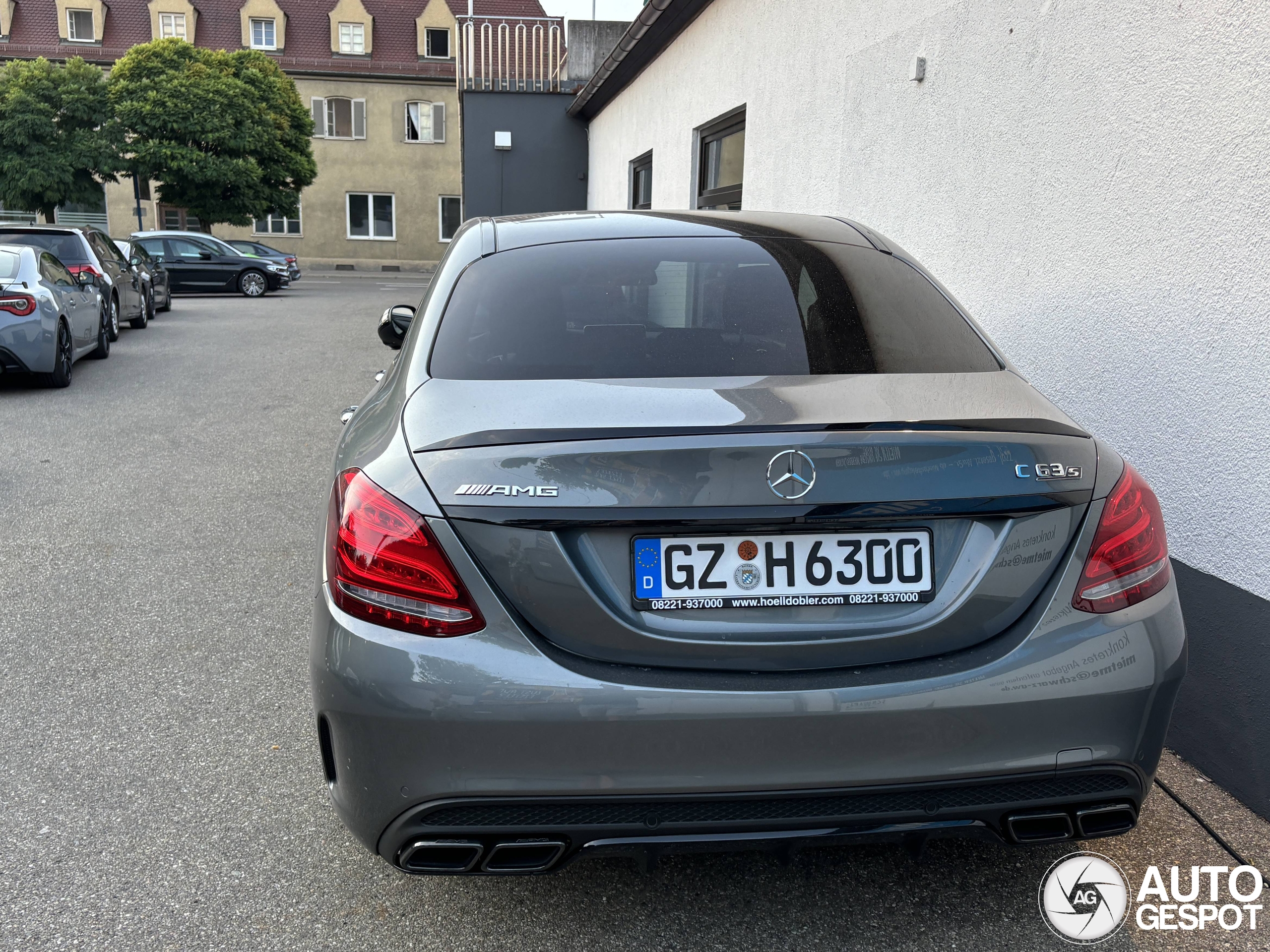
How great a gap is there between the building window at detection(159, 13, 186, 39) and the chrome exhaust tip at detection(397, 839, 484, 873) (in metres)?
50.9

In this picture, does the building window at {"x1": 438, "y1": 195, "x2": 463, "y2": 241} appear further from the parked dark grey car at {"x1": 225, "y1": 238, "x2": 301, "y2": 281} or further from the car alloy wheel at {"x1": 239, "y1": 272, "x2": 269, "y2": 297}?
the car alloy wheel at {"x1": 239, "y1": 272, "x2": 269, "y2": 297}

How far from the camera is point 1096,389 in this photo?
12.1 feet

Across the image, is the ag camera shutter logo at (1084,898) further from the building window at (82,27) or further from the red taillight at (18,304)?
the building window at (82,27)

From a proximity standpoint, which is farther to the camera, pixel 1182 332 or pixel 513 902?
pixel 1182 332

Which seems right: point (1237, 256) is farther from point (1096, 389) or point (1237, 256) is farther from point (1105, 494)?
point (1105, 494)

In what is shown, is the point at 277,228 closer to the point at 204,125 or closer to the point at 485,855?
the point at 204,125

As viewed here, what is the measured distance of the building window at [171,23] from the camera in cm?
4516

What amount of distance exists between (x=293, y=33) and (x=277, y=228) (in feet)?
28.3

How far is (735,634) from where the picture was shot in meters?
1.93

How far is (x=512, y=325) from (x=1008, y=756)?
1454 millimetres

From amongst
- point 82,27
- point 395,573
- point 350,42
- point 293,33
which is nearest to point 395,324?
point 395,573

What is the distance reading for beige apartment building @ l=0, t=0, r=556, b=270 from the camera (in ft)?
146

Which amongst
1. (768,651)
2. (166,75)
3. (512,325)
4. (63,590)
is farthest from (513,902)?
(166,75)

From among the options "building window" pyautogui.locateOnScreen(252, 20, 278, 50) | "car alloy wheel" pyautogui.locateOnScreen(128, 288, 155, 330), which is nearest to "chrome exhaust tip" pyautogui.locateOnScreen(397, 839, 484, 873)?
"car alloy wheel" pyautogui.locateOnScreen(128, 288, 155, 330)
